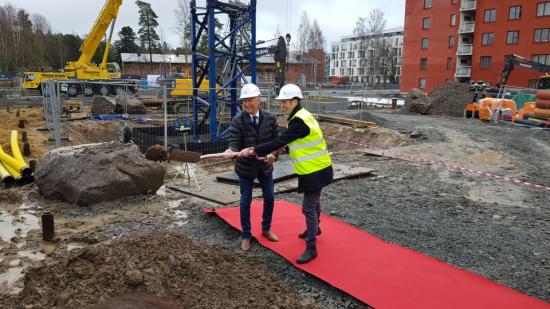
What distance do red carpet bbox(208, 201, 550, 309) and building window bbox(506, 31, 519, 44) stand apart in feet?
136

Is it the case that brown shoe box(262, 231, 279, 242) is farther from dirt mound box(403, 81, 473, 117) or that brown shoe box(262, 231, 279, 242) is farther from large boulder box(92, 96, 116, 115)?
dirt mound box(403, 81, 473, 117)

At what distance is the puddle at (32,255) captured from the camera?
468 cm

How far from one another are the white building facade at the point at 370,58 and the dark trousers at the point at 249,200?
61.2 meters

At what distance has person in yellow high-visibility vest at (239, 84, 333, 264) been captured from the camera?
4.25 meters

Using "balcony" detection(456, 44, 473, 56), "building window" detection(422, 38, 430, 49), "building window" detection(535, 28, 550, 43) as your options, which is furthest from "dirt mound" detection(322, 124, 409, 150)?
"building window" detection(422, 38, 430, 49)

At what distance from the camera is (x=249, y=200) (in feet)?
15.7

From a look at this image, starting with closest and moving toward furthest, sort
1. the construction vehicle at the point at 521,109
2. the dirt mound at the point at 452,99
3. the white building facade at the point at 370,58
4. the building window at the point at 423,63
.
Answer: the construction vehicle at the point at 521,109, the dirt mound at the point at 452,99, the building window at the point at 423,63, the white building facade at the point at 370,58

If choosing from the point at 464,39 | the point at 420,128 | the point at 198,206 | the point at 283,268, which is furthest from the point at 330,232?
the point at 464,39

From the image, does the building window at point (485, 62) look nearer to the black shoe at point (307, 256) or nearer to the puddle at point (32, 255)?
the black shoe at point (307, 256)

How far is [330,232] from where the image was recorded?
5242mm

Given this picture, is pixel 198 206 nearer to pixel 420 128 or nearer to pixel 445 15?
pixel 420 128

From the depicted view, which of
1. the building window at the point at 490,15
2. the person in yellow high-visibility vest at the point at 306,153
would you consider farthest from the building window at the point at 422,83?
the person in yellow high-visibility vest at the point at 306,153

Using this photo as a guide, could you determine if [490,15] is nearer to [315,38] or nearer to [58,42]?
[315,38]

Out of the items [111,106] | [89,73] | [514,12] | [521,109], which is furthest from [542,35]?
[89,73]
